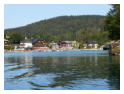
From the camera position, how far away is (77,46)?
18300cm

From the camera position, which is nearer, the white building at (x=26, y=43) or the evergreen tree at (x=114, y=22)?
the evergreen tree at (x=114, y=22)

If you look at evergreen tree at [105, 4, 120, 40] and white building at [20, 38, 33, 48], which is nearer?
evergreen tree at [105, 4, 120, 40]

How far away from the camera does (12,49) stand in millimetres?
144875

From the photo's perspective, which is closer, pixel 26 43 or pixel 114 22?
pixel 114 22

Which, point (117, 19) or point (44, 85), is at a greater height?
point (117, 19)

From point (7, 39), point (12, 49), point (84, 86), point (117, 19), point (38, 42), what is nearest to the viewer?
point (84, 86)

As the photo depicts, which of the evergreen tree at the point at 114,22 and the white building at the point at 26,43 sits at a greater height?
the evergreen tree at the point at 114,22

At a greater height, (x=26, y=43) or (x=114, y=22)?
(x=114, y=22)

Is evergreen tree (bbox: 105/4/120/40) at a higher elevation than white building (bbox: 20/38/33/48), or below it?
higher
